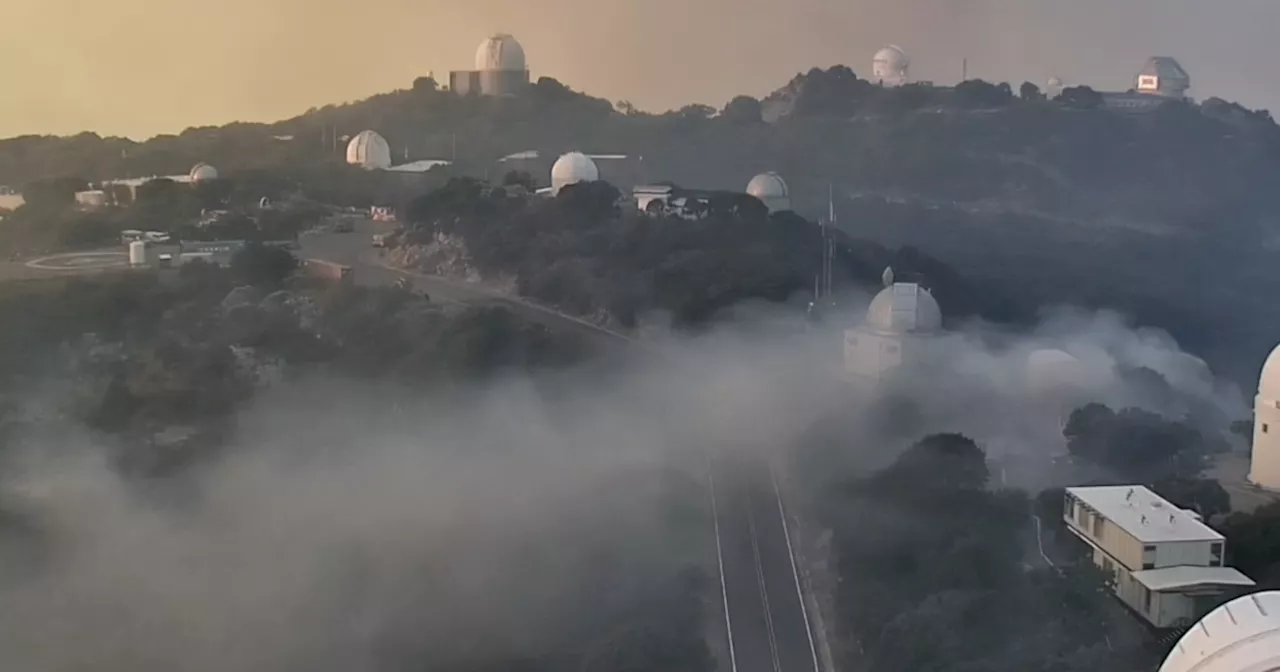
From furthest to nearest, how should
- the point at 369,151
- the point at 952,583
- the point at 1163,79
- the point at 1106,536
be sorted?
1. the point at 1163,79
2. the point at 369,151
3. the point at 1106,536
4. the point at 952,583

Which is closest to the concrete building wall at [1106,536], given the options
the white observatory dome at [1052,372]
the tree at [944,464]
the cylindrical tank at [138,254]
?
the tree at [944,464]

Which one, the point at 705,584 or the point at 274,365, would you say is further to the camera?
the point at 274,365

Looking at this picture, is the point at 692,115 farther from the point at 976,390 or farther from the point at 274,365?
the point at 274,365

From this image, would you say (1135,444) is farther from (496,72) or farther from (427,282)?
(496,72)

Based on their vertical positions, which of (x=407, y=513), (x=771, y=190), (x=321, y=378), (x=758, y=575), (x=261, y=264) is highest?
(x=771, y=190)

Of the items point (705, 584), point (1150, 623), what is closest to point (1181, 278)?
point (1150, 623)

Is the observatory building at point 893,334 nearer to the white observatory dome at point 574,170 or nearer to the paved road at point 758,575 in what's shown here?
the paved road at point 758,575

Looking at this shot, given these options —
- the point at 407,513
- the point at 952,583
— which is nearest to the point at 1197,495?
the point at 952,583

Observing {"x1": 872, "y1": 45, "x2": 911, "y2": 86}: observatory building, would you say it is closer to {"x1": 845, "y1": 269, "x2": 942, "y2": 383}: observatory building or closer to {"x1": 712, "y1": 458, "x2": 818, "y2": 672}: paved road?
{"x1": 845, "y1": 269, "x2": 942, "y2": 383}: observatory building
